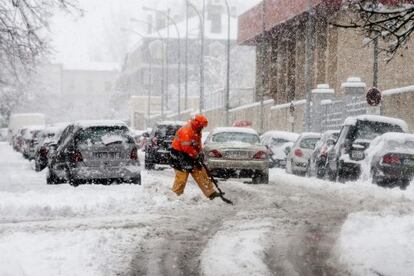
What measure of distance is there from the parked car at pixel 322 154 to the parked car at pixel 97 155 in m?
6.16

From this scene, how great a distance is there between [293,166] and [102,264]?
17.9 m

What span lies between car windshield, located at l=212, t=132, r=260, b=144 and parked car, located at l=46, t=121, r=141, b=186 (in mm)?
4273

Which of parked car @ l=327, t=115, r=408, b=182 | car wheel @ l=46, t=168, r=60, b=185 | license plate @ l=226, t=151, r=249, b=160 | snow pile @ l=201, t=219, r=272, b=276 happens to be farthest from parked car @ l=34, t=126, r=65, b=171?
snow pile @ l=201, t=219, r=272, b=276

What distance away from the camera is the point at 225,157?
65.8 ft

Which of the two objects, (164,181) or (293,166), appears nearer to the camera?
(164,181)

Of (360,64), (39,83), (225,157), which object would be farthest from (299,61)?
(39,83)

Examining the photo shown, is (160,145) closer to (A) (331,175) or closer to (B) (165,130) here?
(B) (165,130)

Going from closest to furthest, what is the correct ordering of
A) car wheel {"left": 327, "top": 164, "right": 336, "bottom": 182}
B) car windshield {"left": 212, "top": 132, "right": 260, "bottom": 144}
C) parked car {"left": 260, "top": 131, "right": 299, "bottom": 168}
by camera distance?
car wheel {"left": 327, "top": 164, "right": 336, "bottom": 182}
car windshield {"left": 212, "top": 132, "right": 260, "bottom": 144}
parked car {"left": 260, "top": 131, "right": 299, "bottom": 168}

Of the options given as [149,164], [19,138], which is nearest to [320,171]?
[149,164]

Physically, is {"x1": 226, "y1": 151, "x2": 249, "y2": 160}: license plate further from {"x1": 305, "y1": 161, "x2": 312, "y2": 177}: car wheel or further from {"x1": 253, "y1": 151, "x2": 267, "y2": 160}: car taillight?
{"x1": 305, "y1": 161, "x2": 312, "y2": 177}: car wheel

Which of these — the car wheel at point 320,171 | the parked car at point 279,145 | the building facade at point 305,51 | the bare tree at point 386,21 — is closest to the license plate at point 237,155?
the car wheel at point 320,171

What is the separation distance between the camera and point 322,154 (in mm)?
22312

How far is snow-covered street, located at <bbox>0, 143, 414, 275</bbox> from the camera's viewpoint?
8.52 m

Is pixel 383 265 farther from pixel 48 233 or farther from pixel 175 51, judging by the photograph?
pixel 175 51
